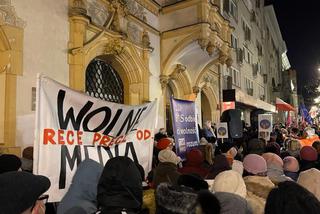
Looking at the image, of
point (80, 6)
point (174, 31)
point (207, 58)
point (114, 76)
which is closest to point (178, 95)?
point (207, 58)

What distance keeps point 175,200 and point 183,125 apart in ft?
14.2

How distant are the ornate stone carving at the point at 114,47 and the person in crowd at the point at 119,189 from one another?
741 centimetres

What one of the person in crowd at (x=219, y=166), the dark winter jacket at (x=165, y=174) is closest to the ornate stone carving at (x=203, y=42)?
the person in crowd at (x=219, y=166)

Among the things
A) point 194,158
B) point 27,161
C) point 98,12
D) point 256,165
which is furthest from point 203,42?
point 27,161

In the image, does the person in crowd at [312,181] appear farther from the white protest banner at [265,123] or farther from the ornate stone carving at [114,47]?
the ornate stone carving at [114,47]

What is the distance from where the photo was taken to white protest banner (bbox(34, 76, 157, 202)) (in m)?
3.34

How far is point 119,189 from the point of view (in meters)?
2.46

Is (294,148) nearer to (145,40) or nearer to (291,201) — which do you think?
(291,201)

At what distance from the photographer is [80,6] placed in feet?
27.6

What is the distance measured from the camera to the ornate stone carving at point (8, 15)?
21.4 ft

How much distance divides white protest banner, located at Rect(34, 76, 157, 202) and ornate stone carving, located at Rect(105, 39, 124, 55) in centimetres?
525

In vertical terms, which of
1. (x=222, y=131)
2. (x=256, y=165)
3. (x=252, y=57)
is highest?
(x=252, y=57)

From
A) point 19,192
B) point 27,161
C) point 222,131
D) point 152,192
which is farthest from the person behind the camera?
point 222,131

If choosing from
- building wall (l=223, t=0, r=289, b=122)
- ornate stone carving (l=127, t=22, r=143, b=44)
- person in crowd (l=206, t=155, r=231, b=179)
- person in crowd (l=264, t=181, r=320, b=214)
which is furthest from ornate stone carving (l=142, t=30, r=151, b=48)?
person in crowd (l=264, t=181, r=320, b=214)
